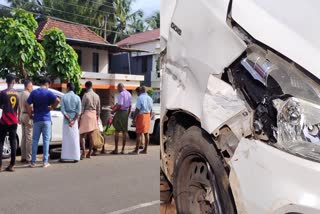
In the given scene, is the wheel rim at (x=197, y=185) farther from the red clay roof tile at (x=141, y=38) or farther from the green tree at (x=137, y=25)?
the green tree at (x=137, y=25)

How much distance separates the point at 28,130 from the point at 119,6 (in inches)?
1335

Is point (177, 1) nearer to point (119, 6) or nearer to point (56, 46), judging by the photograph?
point (56, 46)

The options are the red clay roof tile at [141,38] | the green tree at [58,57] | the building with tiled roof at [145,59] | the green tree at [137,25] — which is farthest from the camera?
the green tree at [137,25]

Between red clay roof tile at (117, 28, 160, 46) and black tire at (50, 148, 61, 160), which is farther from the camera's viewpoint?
red clay roof tile at (117, 28, 160, 46)

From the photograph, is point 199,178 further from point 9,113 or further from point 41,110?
point 41,110

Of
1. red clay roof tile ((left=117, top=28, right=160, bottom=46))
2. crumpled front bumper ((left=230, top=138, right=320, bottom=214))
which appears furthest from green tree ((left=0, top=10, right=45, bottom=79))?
red clay roof tile ((left=117, top=28, right=160, bottom=46))

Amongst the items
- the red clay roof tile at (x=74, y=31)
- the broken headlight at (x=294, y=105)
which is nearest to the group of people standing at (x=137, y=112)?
the broken headlight at (x=294, y=105)

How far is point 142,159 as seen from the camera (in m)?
9.55

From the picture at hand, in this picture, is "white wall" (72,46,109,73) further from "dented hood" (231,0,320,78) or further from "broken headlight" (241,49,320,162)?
"broken headlight" (241,49,320,162)

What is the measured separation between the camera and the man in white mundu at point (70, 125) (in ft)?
28.8

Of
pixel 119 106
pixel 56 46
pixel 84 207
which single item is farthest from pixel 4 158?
pixel 56 46

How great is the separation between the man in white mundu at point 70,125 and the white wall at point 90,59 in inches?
770

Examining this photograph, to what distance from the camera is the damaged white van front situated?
73.2 inches

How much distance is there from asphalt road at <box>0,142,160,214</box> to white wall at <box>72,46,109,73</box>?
20212mm
